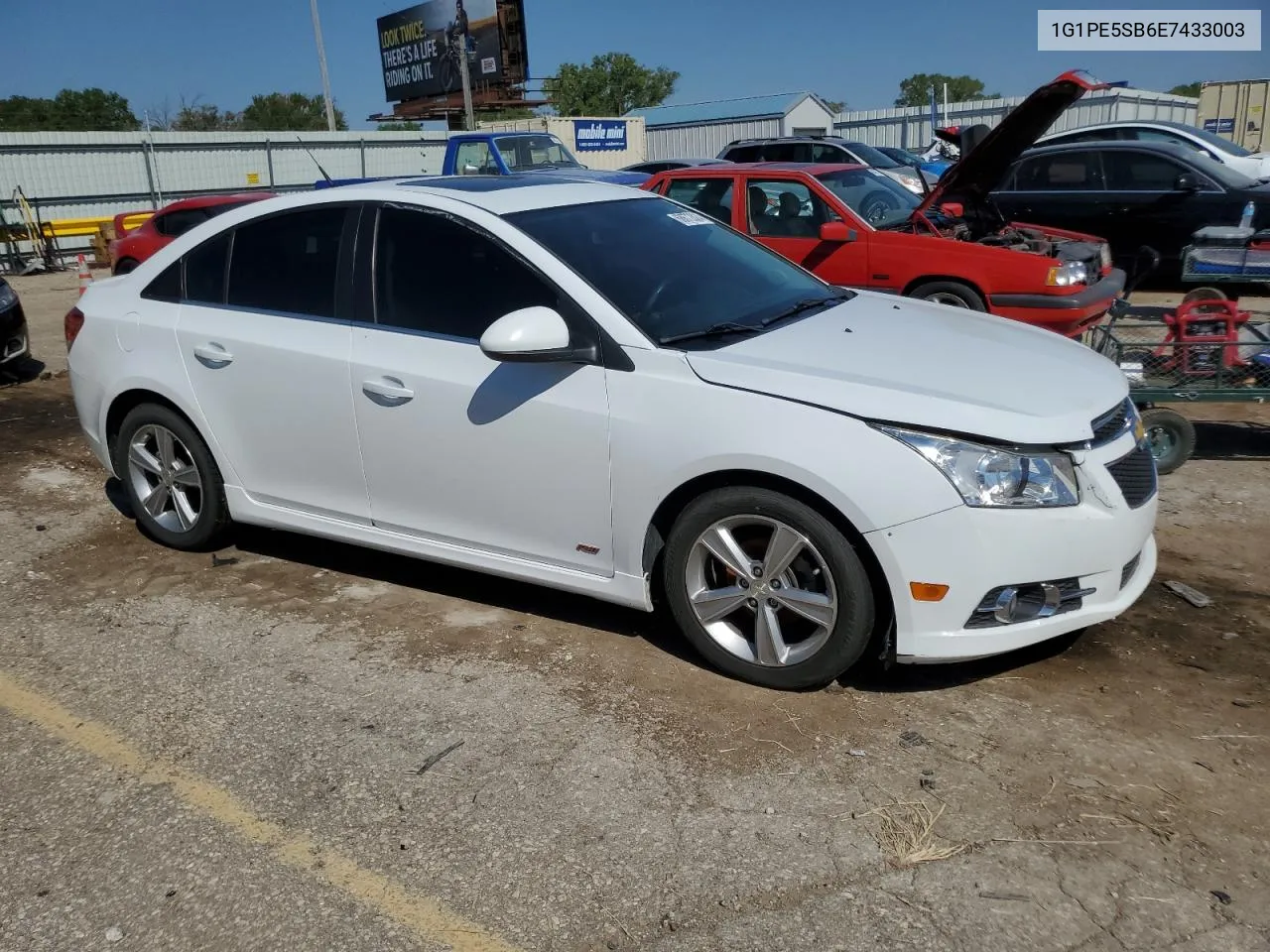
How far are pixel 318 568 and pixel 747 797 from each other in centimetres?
275

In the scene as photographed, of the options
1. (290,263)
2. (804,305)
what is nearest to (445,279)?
(290,263)

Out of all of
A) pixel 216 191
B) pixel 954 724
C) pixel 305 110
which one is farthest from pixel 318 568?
pixel 305 110

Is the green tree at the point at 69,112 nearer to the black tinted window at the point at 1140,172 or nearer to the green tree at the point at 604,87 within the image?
the green tree at the point at 604,87

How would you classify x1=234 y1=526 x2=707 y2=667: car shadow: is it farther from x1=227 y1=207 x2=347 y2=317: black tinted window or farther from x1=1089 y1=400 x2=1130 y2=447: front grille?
x1=1089 y1=400 x2=1130 y2=447: front grille

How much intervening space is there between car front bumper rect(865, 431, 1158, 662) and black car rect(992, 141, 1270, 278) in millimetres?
9475

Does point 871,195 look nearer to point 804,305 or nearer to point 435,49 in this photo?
point 804,305

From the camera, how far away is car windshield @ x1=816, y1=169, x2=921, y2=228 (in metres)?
9.43

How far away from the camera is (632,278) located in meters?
4.16

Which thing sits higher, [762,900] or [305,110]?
[305,110]

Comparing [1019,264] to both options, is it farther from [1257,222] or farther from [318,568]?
[318,568]

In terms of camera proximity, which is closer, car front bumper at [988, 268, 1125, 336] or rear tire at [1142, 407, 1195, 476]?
rear tire at [1142, 407, 1195, 476]

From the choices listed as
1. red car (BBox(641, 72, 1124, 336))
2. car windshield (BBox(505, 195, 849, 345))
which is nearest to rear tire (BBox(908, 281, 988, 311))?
red car (BBox(641, 72, 1124, 336))

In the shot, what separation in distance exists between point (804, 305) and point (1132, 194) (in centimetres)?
926

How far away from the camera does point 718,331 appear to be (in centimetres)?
401
